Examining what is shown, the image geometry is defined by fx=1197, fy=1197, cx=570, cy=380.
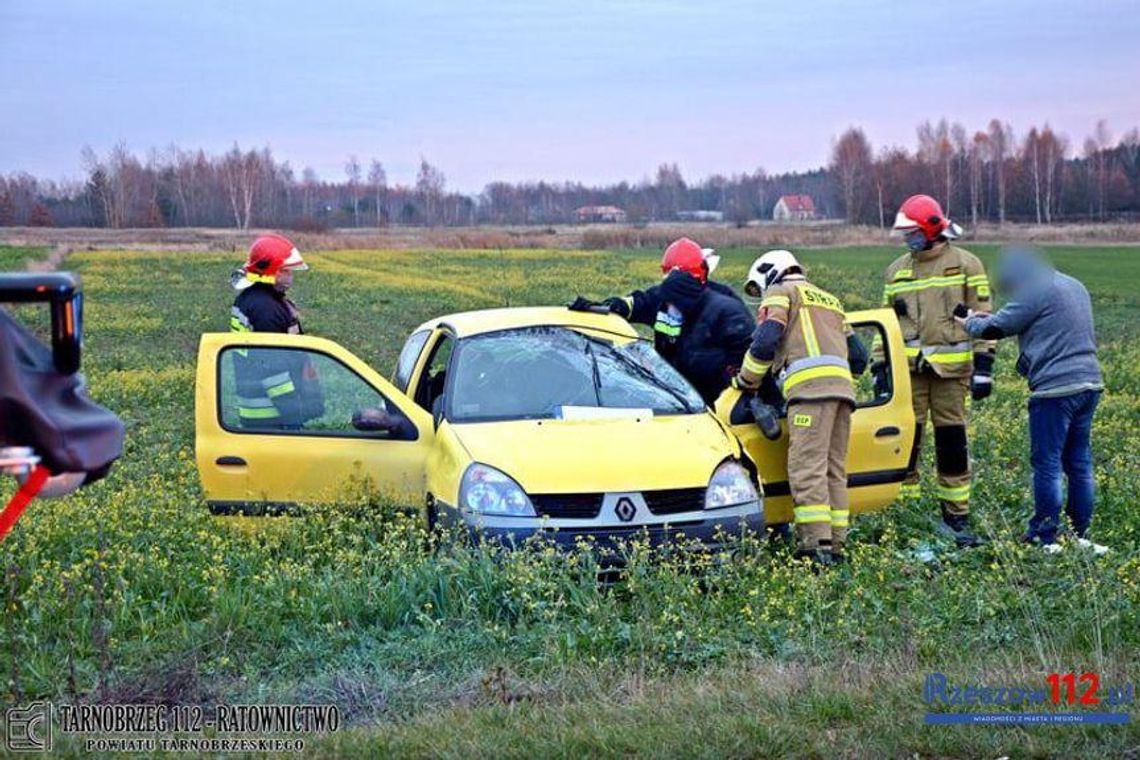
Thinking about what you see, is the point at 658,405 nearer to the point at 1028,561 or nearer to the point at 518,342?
the point at 518,342

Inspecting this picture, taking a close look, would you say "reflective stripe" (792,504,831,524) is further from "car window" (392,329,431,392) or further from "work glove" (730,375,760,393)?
"car window" (392,329,431,392)

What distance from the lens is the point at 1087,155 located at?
55.7 metres

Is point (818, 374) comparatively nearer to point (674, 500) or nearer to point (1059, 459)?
point (674, 500)

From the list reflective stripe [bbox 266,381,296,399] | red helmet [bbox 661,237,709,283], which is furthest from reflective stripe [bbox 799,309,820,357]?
reflective stripe [bbox 266,381,296,399]

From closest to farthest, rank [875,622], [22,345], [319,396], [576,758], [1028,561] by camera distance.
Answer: [22,345]
[576,758]
[875,622]
[1028,561]
[319,396]

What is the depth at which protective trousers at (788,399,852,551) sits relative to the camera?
22.9 ft

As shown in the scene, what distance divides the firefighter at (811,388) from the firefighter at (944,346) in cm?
76

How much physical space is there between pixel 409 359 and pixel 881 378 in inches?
134

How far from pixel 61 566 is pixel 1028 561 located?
537 cm

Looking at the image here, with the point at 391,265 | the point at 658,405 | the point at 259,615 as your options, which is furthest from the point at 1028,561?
the point at 391,265

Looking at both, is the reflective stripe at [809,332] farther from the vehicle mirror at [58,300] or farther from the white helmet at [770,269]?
the vehicle mirror at [58,300]

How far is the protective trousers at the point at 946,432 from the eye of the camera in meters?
7.96

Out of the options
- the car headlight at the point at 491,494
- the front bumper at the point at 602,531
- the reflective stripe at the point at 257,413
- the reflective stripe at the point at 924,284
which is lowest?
the front bumper at the point at 602,531

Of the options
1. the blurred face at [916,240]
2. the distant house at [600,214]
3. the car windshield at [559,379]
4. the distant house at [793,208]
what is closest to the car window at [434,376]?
the car windshield at [559,379]
